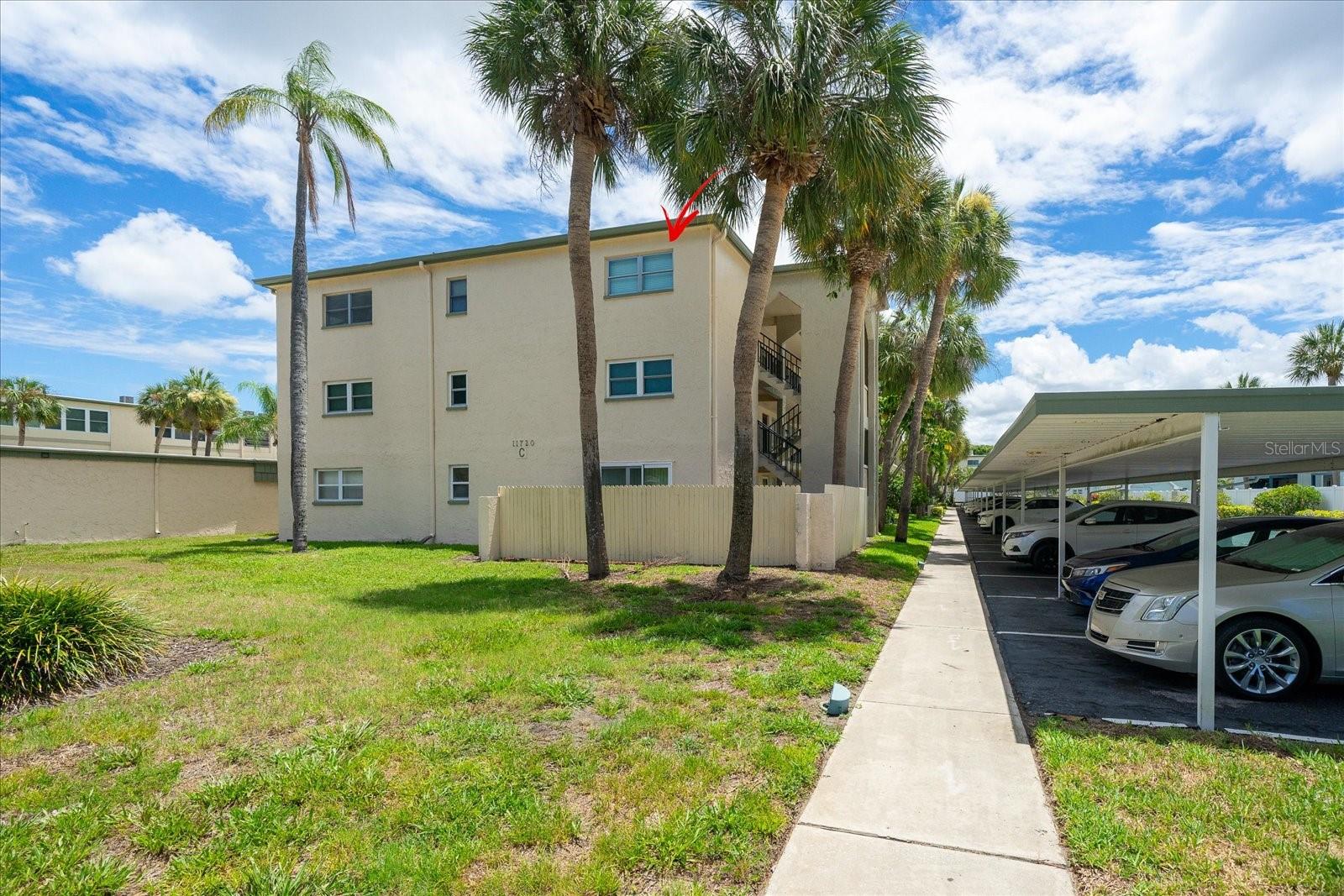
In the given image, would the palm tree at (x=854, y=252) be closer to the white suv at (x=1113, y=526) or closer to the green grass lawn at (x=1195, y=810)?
the white suv at (x=1113, y=526)

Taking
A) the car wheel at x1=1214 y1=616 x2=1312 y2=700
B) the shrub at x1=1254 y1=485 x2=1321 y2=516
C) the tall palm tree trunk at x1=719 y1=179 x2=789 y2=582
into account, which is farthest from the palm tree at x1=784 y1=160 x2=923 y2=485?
the shrub at x1=1254 y1=485 x2=1321 y2=516

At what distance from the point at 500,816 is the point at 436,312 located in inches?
745

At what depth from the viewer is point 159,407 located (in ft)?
135

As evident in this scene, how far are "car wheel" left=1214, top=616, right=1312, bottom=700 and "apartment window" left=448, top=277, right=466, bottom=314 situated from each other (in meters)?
18.9

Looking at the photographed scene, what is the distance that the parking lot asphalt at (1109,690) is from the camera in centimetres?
584

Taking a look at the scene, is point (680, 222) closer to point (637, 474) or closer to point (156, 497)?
point (637, 474)

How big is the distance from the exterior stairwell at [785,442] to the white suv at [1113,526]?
275 inches

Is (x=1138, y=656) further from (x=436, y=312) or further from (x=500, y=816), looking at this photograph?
(x=436, y=312)

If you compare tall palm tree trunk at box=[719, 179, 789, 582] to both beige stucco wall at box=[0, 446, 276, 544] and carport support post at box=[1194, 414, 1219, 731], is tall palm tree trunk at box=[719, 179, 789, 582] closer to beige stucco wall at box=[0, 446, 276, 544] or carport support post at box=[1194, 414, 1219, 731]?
carport support post at box=[1194, 414, 1219, 731]

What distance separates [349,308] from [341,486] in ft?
Result: 17.6

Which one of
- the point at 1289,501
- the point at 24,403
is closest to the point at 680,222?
the point at 1289,501

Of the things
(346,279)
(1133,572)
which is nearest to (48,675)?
(1133,572)

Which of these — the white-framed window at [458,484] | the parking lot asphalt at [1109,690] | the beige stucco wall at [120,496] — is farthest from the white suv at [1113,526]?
the beige stucco wall at [120,496]

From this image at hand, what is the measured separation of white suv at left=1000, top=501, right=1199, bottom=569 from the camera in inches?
A: 578
